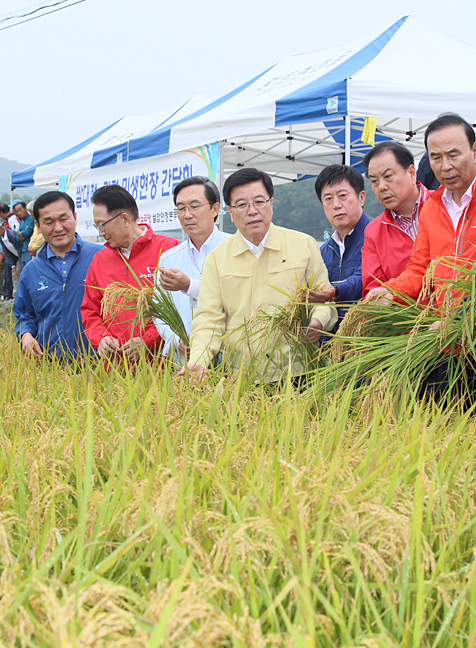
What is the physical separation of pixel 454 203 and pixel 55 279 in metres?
2.31

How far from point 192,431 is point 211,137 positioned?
589 cm

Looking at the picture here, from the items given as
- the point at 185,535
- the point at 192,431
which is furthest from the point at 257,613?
the point at 192,431

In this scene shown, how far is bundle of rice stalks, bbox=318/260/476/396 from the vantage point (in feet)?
5.77

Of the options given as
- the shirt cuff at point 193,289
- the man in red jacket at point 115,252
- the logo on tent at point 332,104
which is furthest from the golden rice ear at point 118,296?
the logo on tent at point 332,104

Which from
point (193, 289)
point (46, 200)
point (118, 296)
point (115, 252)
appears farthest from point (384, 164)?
point (46, 200)

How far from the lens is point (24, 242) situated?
31.5ft

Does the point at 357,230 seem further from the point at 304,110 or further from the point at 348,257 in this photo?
the point at 304,110

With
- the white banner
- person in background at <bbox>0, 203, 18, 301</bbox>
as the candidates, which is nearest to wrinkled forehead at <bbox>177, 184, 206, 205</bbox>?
the white banner

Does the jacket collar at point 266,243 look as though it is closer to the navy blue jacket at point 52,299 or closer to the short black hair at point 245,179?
the short black hair at point 245,179

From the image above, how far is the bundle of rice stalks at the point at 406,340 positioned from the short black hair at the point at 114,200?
1.55 metres

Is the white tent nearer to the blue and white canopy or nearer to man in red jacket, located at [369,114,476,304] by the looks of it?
the blue and white canopy

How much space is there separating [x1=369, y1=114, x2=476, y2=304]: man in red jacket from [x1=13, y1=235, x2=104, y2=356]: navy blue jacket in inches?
77.5

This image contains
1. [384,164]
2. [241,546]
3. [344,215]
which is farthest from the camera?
[344,215]

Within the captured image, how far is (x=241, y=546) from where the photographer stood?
89 centimetres
